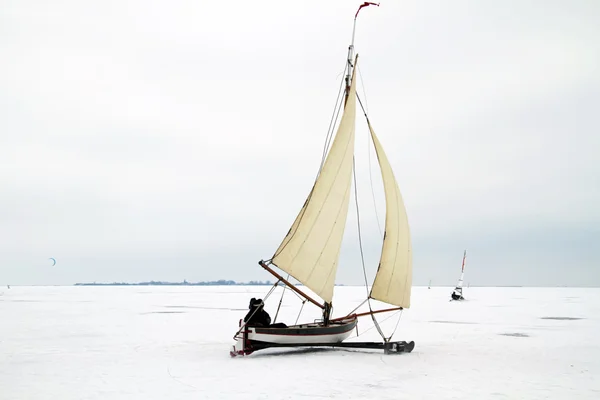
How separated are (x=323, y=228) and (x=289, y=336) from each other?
443cm

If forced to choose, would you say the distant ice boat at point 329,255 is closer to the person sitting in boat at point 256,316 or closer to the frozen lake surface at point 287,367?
the person sitting in boat at point 256,316

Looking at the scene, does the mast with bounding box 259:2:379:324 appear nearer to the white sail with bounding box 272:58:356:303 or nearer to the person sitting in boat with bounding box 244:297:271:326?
the white sail with bounding box 272:58:356:303

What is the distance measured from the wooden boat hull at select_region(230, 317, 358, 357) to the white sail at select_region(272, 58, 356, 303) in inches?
52.4

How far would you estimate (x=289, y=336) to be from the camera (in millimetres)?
22750

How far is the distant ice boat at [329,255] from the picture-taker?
22.7m

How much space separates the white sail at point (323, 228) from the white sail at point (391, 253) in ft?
5.24

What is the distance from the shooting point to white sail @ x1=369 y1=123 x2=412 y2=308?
2414cm

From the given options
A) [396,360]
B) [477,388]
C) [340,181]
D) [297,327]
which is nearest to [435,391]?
[477,388]

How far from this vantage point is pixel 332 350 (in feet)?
81.6

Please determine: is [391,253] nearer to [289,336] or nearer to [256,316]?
[289,336]

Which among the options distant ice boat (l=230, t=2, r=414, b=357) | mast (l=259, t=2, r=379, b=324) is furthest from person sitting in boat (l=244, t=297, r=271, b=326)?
mast (l=259, t=2, r=379, b=324)

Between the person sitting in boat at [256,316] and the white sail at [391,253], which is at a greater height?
the white sail at [391,253]

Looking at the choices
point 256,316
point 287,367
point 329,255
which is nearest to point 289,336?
point 256,316

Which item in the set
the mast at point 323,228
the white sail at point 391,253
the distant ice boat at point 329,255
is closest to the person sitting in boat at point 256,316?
the distant ice boat at point 329,255
